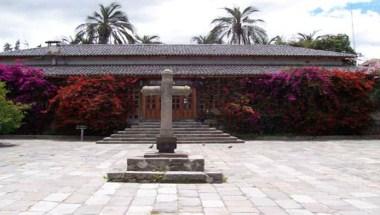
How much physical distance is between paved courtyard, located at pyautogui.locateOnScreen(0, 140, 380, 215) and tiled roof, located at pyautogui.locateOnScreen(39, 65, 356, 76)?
40.0 feet

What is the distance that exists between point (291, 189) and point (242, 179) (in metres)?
1.41

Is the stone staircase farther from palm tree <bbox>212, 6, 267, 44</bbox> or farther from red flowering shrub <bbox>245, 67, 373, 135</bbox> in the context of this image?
palm tree <bbox>212, 6, 267, 44</bbox>

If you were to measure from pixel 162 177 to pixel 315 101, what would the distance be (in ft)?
52.1

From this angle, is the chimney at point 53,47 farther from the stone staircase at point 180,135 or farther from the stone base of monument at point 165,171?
the stone base of monument at point 165,171

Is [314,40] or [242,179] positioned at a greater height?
[314,40]

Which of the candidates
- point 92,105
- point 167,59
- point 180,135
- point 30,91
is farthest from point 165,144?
point 167,59

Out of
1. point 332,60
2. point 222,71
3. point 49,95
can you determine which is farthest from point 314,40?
point 49,95

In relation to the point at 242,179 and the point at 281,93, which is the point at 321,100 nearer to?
the point at 281,93

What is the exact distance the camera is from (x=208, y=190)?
316 inches

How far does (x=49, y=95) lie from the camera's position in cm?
2358

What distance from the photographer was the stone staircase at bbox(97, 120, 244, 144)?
20406 millimetres

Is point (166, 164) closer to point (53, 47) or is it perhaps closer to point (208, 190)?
point (208, 190)

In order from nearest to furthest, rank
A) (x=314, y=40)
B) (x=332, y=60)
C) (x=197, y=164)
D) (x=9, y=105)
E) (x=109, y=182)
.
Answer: (x=109, y=182)
(x=197, y=164)
(x=9, y=105)
(x=332, y=60)
(x=314, y=40)

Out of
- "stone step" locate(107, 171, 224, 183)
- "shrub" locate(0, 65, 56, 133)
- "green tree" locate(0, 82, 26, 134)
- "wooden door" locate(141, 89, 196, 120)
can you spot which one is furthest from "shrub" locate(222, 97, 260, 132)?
"stone step" locate(107, 171, 224, 183)
